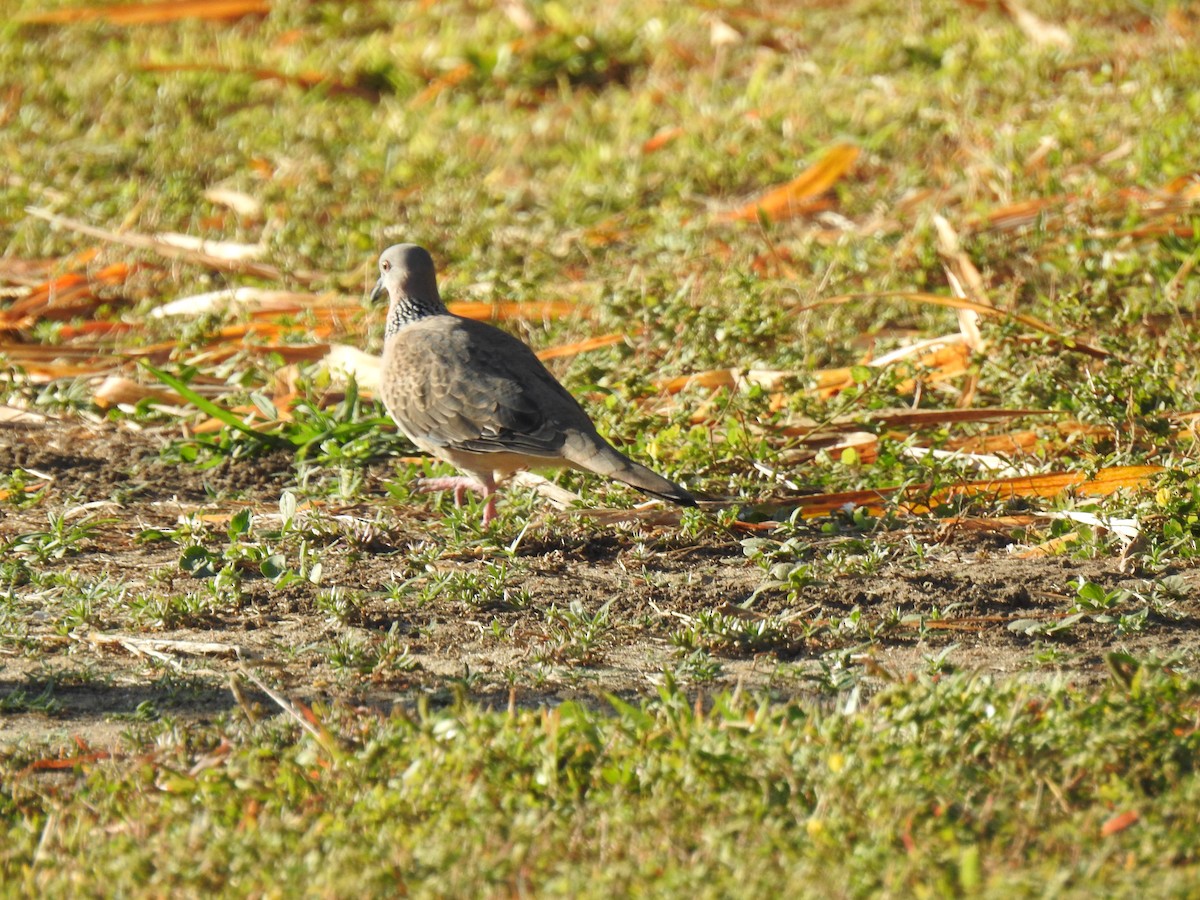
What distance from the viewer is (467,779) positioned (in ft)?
12.7

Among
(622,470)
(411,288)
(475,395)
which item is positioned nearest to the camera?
(622,470)

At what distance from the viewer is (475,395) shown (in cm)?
636

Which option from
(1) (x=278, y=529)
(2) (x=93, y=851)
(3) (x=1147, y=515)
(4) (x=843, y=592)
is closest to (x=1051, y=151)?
(3) (x=1147, y=515)

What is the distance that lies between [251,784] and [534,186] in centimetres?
704

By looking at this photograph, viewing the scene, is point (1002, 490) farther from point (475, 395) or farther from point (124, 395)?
point (124, 395)

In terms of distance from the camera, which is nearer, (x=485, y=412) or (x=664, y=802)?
(x=664, y=802)

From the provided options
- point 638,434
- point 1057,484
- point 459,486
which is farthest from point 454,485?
point 1057,484

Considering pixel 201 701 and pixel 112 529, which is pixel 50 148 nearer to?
pixel 112 529

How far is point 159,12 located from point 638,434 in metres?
8.69

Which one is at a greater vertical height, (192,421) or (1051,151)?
(1051,151)

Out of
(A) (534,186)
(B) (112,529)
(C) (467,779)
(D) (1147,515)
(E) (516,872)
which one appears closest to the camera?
(E) (516,872)

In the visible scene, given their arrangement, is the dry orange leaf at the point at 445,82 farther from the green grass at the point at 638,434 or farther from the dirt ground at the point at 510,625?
the dirt ground at the point at 510,625

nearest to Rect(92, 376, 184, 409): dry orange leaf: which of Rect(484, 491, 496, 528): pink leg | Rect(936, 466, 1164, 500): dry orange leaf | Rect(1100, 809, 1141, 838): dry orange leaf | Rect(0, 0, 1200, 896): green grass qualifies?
Rect(0, 0, 1200, 896): green grass

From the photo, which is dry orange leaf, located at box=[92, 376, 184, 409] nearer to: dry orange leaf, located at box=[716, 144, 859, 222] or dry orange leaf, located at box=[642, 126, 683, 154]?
dry orange leaf, located at box=[716, 144, 859, 222]
